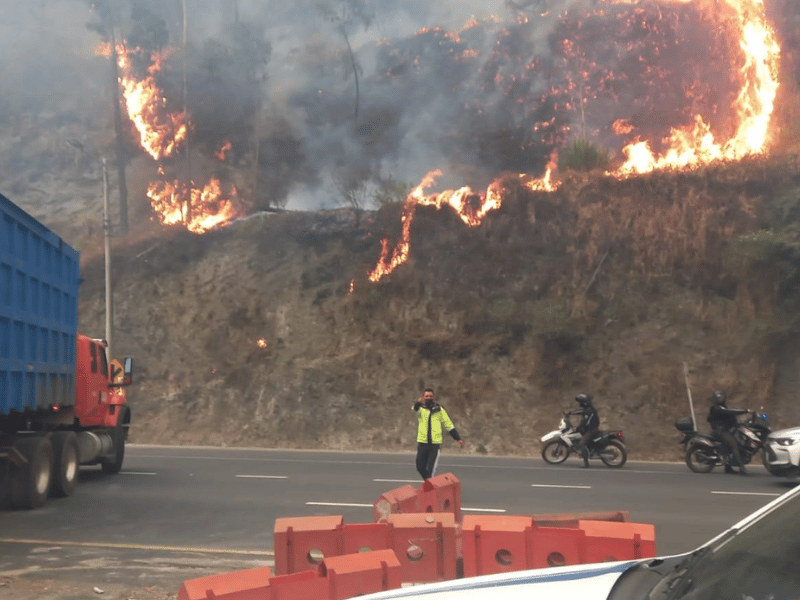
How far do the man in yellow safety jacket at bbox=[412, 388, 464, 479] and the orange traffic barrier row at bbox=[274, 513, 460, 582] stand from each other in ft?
24.4

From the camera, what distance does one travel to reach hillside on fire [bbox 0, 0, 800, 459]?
3069cm

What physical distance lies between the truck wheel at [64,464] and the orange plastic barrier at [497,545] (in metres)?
9.79

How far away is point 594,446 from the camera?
20578mm

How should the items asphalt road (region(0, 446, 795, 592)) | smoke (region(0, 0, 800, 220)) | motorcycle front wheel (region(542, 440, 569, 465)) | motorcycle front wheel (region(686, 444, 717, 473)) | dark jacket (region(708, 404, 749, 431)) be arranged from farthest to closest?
1. smoke (region(0, 0, 800, 220))
2. motorcycle front wheel (region(542, 440, 569, 465))
3. motorcycle front wheel (region(686, 444, 717, 473))
4. dark jacket (region(708, 404, 749, 431))
5. asphalt road (region(0, 446, 795, 592))

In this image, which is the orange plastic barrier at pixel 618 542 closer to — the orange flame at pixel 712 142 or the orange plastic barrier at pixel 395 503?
the orange plastic barrier at pixel 395 503

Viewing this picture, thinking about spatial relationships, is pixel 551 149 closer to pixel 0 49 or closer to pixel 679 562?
pixel 679 562

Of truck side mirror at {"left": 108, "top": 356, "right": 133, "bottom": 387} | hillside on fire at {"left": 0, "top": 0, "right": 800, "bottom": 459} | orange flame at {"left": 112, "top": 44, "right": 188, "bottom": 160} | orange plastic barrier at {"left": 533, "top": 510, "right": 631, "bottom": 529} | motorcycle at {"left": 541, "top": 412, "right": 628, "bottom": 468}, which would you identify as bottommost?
motorcycle at {"left": 541, "top": 412, "right": 628, "bottom": 468}

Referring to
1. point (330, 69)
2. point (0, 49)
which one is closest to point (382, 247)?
point (330, 69)

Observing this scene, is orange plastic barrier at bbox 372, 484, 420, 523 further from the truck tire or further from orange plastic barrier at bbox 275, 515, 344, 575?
the truck tire

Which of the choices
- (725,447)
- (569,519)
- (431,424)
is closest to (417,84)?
(725,447)

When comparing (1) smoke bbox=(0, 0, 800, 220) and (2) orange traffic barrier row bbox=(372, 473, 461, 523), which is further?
(1) smoke bbox=(0, 0, 800, 220)

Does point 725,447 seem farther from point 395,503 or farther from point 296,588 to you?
point 296,588

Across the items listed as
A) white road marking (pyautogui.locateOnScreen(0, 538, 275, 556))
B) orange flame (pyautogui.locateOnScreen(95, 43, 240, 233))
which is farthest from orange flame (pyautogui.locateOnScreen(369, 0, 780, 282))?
white road marking (pyautogui.locateOnScreen(0, 538, 275, 556))

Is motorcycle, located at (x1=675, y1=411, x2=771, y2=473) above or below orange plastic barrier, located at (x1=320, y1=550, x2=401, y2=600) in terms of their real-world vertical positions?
below
